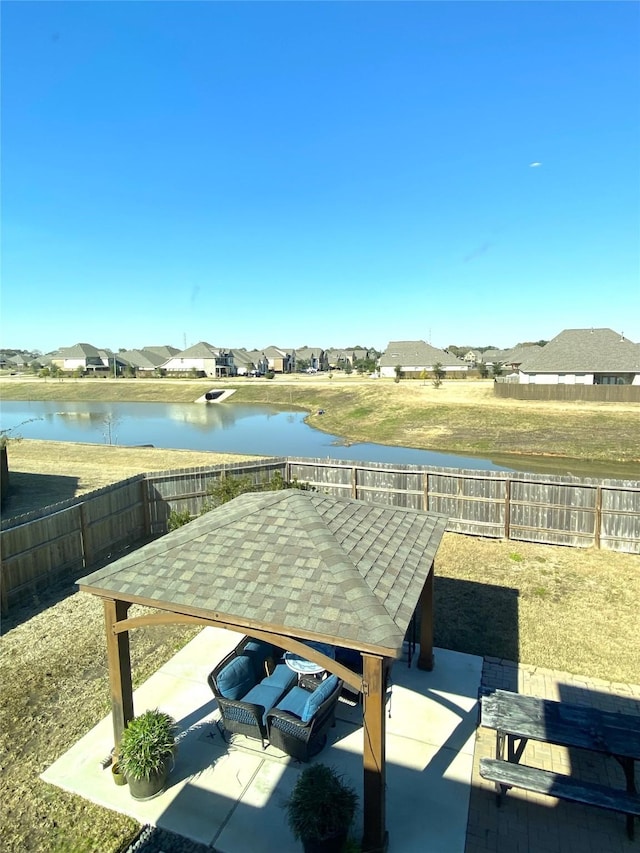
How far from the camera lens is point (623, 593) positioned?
414 inches

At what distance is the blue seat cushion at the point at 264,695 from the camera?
20.6 feet

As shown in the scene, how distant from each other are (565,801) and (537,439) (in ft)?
101

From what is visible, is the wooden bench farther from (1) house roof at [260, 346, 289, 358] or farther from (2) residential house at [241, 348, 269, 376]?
(1) house roof at [260, 346, 289, 358]

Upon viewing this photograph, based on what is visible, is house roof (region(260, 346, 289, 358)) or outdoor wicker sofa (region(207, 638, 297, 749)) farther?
house roof (region(260, 346, 289, 358))

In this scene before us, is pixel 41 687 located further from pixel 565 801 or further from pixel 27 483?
pixel 27 483

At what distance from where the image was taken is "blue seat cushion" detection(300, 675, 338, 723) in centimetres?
578

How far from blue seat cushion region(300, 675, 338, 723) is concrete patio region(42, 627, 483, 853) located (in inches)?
24.6

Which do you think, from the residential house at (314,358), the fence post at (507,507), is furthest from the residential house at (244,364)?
the fence post at (507,507)

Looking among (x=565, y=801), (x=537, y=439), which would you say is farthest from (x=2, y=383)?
(x=565, y=801)

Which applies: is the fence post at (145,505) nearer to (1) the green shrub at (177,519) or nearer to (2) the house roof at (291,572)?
(1) the green shrub at (177,519)

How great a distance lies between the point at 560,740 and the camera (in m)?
5.37

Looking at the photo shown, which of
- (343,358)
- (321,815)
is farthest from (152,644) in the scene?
(343,358)

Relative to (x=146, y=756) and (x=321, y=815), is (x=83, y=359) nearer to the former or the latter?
(x=146, y=756)

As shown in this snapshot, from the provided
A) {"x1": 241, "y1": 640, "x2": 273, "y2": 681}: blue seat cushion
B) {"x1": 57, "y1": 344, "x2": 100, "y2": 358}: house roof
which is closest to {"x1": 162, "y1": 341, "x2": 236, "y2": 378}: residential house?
{"x1": 57, "y1": 344, "x2": 100, "y2": 358}: house roof
